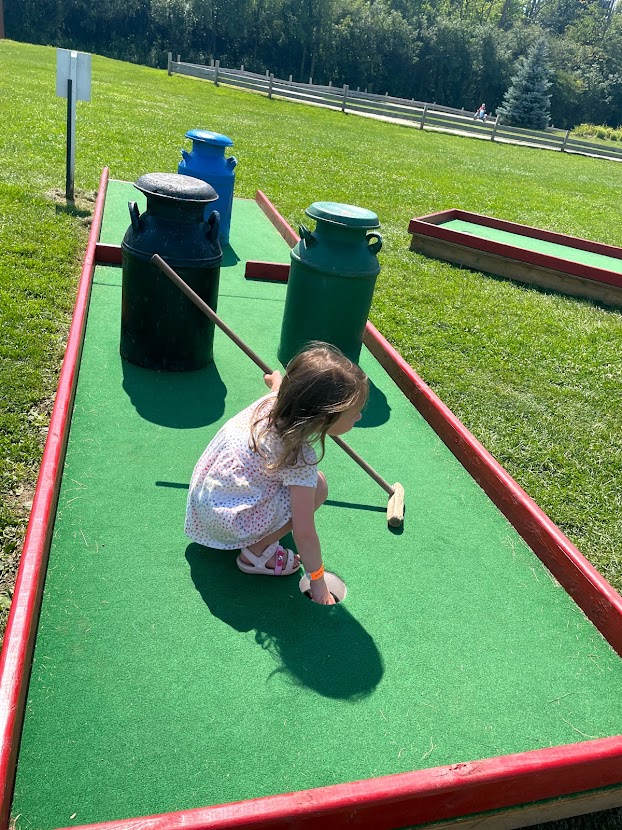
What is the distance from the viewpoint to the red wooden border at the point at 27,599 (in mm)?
2005

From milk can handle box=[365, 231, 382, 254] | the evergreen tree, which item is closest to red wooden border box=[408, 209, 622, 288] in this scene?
milk can handle box=[365, 231, 382, 254]

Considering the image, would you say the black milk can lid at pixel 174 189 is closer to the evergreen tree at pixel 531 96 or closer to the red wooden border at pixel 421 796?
the red wooden border at pixel 421 796

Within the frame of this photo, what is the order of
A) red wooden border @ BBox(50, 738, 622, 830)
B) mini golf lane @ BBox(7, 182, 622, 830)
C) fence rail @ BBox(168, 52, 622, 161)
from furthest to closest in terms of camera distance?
fence rail @ BBox(168, 52, 622, 161), mini golf lane @ BBox(7, 182, 622, 830), red wooden border @ BBox(50, 738, 622, 830)

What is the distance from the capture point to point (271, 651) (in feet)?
8.70

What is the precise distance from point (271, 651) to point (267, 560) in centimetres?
45

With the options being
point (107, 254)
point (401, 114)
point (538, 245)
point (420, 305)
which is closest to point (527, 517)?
point (420, 305)

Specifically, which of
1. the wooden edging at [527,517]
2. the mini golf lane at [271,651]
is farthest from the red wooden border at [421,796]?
the wooden edging at [527,517]

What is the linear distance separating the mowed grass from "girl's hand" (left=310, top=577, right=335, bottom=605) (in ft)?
3.90

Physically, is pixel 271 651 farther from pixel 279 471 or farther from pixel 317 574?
pixel 279 471

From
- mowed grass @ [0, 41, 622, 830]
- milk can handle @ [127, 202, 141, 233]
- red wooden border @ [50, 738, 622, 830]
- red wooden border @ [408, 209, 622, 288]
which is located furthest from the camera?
red wooden border @ [408, 209, 622, 288]

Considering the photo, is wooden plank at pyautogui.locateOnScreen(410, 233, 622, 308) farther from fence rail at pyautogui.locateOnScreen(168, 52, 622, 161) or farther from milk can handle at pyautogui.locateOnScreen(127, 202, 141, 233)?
fence rail at pyautogui.locateOnScreen(168, 52, 622, 161)

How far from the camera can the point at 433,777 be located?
6.98ft

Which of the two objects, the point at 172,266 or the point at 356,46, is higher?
the point at 356,46

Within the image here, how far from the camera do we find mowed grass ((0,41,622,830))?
4152mm
